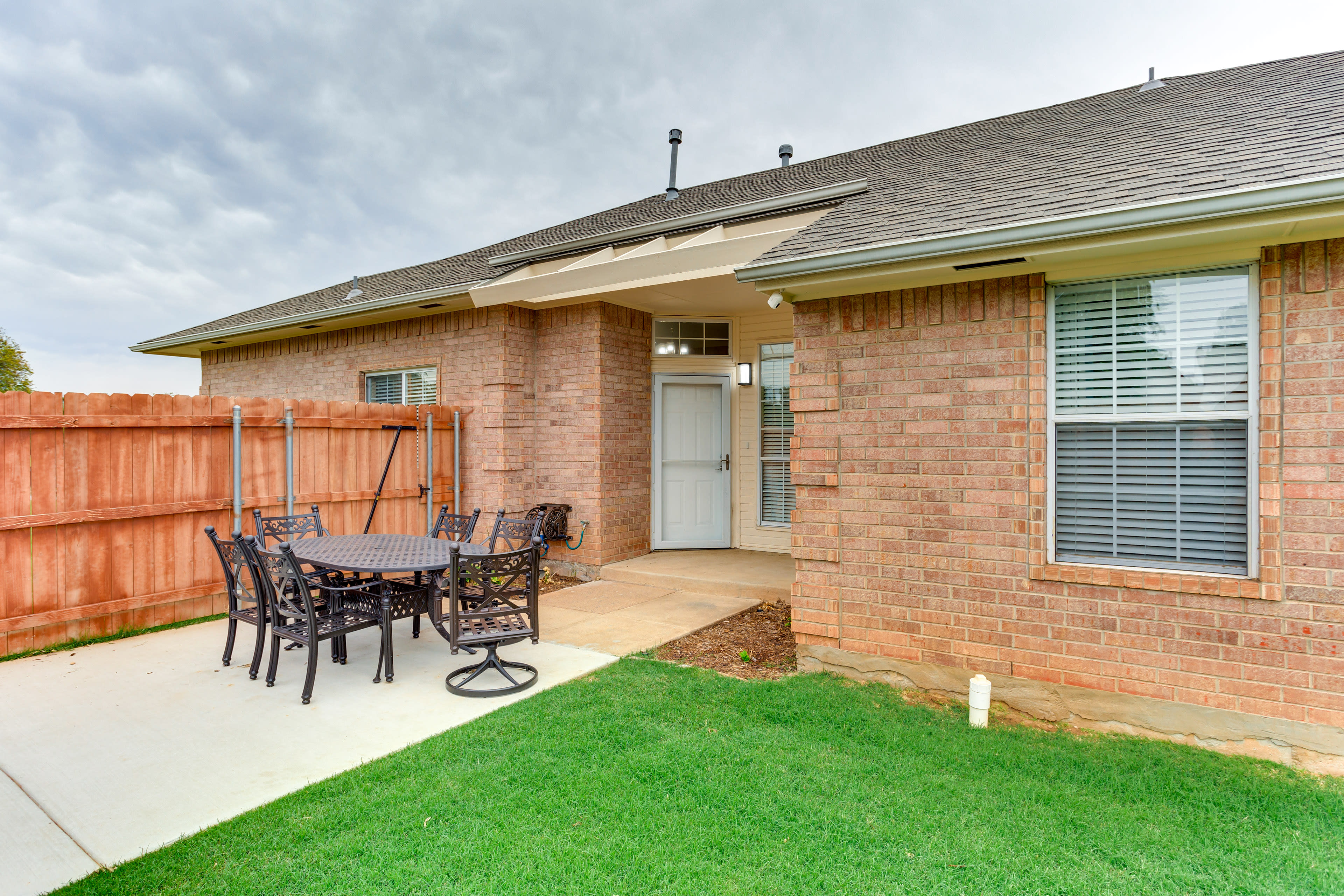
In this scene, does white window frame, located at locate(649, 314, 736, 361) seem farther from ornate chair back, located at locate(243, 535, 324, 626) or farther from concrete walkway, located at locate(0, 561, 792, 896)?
ornate chair back, located at locate(243, 535, 324, 626)

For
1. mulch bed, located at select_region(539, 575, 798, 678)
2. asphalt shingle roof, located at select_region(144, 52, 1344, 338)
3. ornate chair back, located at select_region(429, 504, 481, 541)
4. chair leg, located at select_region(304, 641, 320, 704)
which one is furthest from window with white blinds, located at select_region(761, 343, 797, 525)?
chair leg, located at select_region(304, 641, 320, 704)

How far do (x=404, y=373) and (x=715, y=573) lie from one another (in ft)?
17.0

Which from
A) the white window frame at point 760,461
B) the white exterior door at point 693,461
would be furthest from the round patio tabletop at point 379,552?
the white window frame at point 760,461

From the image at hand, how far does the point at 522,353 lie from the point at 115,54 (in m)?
14.6

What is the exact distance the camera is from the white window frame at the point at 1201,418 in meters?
3.31

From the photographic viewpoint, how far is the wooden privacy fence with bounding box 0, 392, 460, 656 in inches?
190

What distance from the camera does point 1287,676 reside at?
320 centimetres

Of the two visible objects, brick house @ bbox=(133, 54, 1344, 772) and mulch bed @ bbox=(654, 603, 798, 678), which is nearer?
brick house @ bbox=(133, 54, 1344, 772)

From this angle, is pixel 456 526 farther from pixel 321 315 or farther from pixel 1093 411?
pixel 1093 411

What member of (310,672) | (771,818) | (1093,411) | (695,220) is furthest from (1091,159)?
(310,672)

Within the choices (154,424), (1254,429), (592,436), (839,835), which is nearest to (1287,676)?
(1254,429)

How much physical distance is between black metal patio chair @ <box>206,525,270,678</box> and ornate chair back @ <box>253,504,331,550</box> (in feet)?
2.48

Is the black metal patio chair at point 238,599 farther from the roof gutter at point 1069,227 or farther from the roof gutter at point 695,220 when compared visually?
the roof gutter at point 695,220

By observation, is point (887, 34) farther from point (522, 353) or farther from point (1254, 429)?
point (1254, 429)
